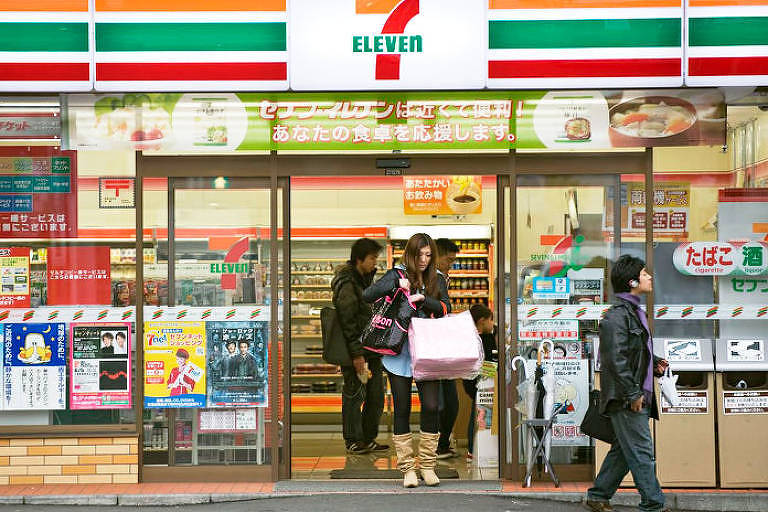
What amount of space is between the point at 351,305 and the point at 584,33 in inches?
131

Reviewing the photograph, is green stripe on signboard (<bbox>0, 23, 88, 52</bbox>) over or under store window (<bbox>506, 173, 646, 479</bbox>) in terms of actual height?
over

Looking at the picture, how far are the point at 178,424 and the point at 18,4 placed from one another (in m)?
3.49

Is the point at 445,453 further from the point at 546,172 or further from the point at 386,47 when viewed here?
the point at 386,47

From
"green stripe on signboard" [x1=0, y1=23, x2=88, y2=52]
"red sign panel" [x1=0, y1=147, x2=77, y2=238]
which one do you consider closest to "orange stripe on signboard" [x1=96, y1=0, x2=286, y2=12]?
"green stripe on signboard" [x1=0, y1=23, x2=88, y2=52]

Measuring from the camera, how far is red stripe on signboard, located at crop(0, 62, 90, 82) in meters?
7.15

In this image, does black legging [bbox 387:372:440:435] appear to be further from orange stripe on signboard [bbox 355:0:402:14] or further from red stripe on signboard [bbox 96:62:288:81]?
orange stripe on signboard [bbox 355:0:402:14]

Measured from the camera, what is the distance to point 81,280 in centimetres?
771

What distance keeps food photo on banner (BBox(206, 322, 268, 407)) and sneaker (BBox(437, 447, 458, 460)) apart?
6.21 feet

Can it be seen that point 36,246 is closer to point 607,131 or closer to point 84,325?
point 84,325

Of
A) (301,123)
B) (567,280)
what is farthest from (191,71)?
(567,280)

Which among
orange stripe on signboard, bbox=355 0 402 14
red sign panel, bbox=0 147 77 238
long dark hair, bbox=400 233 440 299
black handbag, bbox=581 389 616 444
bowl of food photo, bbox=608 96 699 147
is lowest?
black handbag, bbox=581 389 616 444

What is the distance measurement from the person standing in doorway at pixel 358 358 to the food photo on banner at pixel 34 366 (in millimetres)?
2568

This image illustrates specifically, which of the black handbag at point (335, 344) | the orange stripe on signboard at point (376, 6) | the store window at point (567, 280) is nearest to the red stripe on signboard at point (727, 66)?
the store window at point (567, 280)

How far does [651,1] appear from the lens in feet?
23.5
